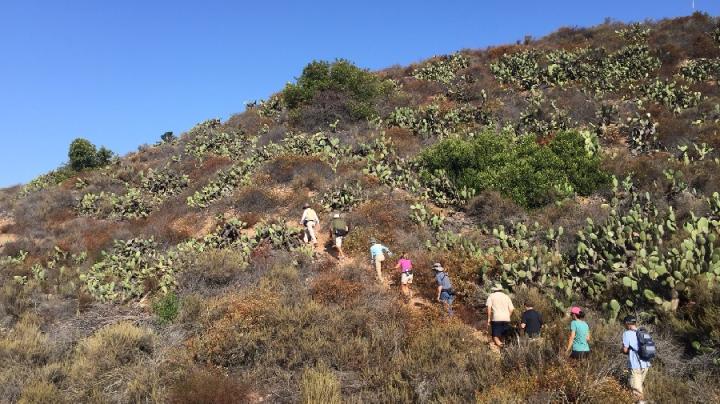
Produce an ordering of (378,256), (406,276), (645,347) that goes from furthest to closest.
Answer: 1. (378,256)
2. (406,276)
3. (645,347)

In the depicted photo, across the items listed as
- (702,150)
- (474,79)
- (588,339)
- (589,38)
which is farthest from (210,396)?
(589,38)

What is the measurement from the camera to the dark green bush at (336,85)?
23.4 metres

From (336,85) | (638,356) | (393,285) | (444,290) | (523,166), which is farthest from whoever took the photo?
(336,85)

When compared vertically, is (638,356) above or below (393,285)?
below

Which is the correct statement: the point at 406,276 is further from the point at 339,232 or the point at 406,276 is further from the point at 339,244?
the point at 339,232

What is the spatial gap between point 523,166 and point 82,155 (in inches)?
1038

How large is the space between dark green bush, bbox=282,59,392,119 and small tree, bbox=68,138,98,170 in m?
13.4

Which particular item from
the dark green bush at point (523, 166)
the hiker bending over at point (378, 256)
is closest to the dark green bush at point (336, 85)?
the dark green bush at point (523, 166)

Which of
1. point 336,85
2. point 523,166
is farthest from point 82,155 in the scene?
point 523,166

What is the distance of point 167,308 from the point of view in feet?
30.1

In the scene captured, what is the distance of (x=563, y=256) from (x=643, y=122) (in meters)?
9.12

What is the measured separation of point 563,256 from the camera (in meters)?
10.1

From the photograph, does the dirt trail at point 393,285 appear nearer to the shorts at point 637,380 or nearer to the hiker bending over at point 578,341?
the hiker bending over at point 578,341

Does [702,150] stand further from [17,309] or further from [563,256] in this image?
[17,309]
